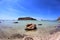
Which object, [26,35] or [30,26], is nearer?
[26,35]

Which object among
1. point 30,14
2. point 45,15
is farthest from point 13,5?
point 45,15

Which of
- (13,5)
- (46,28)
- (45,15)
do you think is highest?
(13,5)

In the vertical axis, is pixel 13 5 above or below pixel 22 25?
above

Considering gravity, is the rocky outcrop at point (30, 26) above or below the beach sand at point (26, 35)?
above

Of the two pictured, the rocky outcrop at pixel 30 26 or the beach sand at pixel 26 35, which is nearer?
the beach sand at pixel 26 35

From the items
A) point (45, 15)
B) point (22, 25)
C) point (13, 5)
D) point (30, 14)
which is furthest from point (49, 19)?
point (13, 5)

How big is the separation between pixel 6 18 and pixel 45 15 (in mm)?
877

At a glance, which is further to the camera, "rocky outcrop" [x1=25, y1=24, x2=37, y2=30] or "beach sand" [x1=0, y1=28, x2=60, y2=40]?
"rocky outcrop" [x1=25, y1=24, x2=37, y2=30]

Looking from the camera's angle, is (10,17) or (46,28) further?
(46,28)

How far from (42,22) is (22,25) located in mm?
472

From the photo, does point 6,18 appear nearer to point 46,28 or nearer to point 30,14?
point 30,14

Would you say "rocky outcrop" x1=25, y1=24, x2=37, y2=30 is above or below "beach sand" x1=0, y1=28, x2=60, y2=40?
above

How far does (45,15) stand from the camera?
240cm

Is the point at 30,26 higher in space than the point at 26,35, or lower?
higher
